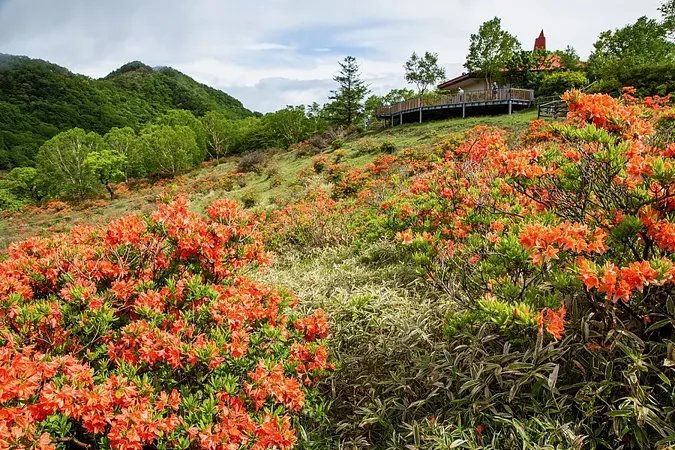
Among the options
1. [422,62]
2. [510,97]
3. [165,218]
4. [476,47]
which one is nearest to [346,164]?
[510,97]

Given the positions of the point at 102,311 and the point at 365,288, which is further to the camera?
the point at 365,288

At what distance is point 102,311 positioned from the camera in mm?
2533

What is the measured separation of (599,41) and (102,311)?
36319 millimetres

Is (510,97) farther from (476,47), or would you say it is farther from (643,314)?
(643,314)

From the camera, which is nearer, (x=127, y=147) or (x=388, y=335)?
(x=388, y=335)

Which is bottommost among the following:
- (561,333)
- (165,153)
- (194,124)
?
(561,333)

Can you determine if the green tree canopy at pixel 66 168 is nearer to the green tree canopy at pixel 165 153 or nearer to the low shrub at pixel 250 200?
the green tree canopy at pixel 165 153

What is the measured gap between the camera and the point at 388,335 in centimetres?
346

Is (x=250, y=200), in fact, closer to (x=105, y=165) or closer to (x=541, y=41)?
(x=105, y=165)

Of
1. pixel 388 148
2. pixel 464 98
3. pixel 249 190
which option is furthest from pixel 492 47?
pixel 249 190

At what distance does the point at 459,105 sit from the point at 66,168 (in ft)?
112

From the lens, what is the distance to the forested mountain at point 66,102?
2313 inches

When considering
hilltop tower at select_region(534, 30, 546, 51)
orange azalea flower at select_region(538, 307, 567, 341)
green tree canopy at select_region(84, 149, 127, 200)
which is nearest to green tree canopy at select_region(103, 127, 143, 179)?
green tree canopy at select_region(84, 149, 127, 200)

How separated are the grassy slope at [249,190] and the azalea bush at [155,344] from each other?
11.0 meters
